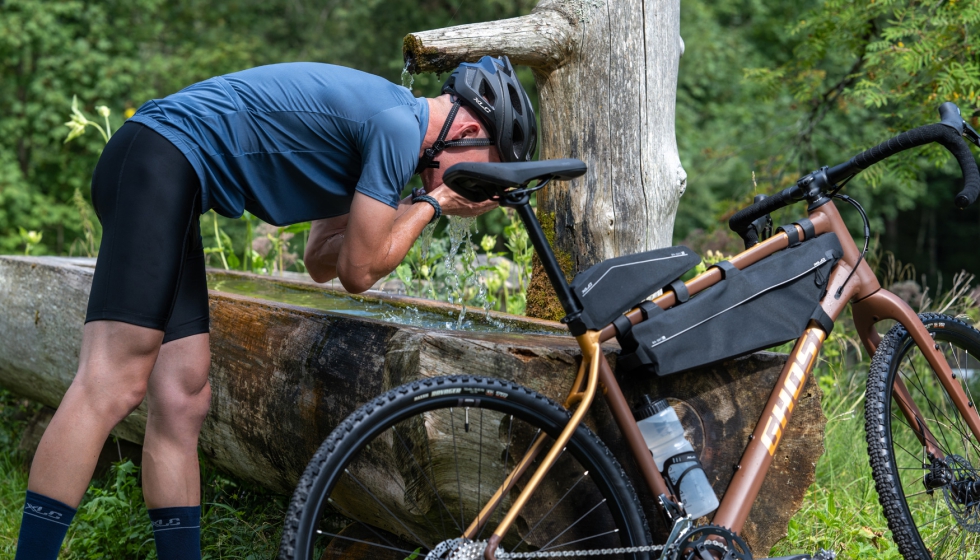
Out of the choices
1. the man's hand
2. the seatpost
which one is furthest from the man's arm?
the seatpost

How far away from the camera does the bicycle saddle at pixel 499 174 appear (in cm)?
176

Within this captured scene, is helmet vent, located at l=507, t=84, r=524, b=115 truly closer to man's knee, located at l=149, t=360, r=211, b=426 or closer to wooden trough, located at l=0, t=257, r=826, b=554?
wooden trough, located at l=0, t=257, r=826, b=554

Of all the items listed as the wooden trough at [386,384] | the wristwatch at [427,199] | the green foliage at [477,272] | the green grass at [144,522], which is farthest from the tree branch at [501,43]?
the green grass at [144,522]

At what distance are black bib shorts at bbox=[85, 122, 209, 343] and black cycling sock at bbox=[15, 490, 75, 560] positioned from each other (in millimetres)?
416

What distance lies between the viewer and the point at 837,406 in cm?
397

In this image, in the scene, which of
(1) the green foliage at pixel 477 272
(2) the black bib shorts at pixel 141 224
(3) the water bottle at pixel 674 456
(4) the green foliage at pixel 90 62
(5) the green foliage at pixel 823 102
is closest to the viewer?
(2) the black bib shorts at pixel 141 224

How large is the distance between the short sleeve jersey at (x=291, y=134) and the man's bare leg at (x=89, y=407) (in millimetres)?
386

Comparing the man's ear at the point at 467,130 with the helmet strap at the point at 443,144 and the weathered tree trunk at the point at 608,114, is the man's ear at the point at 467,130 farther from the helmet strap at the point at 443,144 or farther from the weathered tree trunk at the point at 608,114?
the weathered tree trunk at the point at 608,114

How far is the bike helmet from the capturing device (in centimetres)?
216

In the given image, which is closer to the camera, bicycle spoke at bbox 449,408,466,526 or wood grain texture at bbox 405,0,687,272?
bicycle spoke at bbox 449,408,466,526

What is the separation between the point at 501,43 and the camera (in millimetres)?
2844

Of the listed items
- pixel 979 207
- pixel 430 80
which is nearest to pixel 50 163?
pixel 430 80

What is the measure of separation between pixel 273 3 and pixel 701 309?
1476 cm

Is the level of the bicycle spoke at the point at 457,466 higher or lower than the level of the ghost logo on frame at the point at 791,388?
lower
